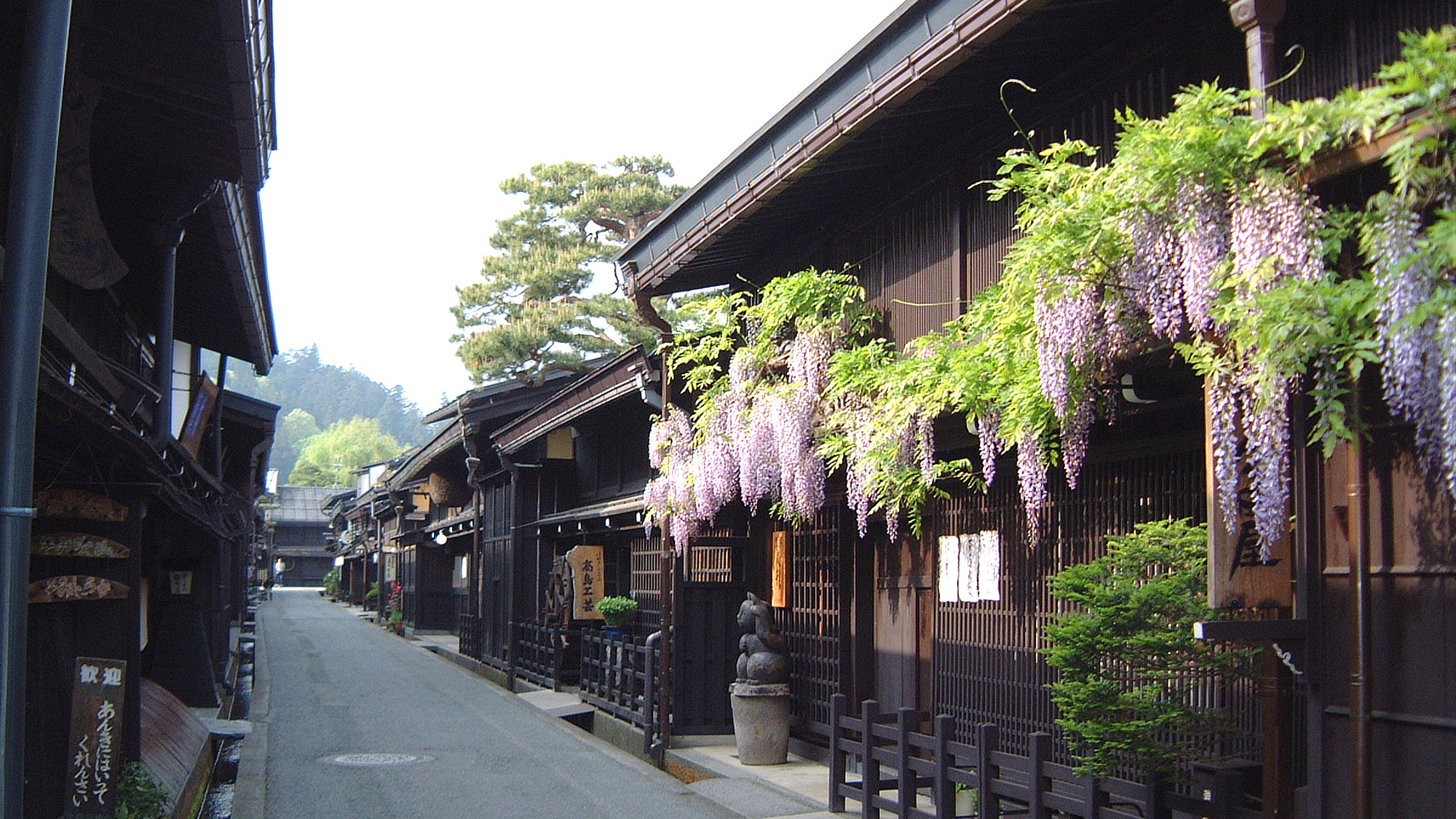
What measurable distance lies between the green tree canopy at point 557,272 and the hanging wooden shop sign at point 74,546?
90.7ft

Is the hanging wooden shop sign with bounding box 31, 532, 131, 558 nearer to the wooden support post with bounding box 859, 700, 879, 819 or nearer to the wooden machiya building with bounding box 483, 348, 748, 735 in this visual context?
the wooden support post with bounding box 859, 700, 879, 819

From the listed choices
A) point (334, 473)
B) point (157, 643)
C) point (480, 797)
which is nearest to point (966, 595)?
point (480, 797)

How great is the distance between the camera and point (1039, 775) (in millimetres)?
7461

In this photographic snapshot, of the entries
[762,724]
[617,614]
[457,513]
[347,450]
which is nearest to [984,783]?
[762,724]

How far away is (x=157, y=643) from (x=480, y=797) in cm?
761

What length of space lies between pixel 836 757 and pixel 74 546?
6165 mm

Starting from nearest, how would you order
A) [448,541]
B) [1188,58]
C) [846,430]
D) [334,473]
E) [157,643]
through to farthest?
[1188,58], [846,430], [157,643], [448,541], [334,473]

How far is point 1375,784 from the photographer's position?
5.01 metres

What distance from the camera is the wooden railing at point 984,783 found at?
21.3 feet

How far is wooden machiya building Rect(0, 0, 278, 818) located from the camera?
20.9ft

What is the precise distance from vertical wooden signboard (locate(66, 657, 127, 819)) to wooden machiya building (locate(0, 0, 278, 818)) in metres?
0.06

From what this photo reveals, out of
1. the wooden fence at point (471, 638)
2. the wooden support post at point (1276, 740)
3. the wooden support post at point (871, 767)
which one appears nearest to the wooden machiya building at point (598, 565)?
the wooden fence at point (471, 638)

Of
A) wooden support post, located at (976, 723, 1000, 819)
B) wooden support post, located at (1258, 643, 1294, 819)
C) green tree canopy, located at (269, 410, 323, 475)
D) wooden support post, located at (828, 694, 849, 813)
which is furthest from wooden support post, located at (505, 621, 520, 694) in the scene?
green tree canopy, located at (269, 410, 323, 475)

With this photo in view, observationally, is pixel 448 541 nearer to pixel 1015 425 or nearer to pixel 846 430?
pixel 846 430
